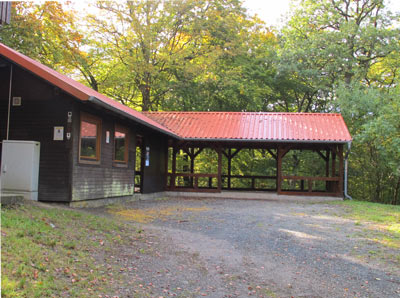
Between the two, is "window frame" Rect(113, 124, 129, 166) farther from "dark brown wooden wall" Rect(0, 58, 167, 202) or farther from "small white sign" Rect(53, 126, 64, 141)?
"small white sign" Rect(53, 126, 64, 141)

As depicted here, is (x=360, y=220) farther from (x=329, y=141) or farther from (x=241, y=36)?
(x=241, y=36)

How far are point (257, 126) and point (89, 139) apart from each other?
9736 mm

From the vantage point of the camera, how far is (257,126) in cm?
1823

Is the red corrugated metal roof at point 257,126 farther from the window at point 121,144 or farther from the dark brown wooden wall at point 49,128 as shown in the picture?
the dark brown wooden wall at point 49,128

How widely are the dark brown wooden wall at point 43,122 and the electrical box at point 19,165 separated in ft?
1.92

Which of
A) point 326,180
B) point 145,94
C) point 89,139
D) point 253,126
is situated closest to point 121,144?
point 89,139

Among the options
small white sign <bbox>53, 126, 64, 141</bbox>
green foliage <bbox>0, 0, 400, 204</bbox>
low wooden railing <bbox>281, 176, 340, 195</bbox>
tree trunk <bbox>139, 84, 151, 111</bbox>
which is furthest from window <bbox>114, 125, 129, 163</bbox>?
tree trunk <bbox>139, 84, 151, 111</bbox>

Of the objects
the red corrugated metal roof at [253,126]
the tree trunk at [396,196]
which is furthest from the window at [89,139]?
the tree trunk at [396,196]

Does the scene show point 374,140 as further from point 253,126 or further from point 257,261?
point 257,261

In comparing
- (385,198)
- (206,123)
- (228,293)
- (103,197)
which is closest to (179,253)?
(228,293)

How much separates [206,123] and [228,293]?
14.7 m

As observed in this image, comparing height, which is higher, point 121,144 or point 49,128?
point 49,128

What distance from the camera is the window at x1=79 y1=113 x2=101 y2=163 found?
9.97m

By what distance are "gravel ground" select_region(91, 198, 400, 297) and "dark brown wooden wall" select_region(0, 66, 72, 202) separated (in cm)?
189
